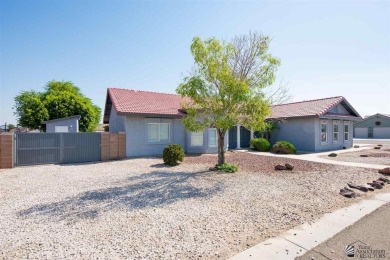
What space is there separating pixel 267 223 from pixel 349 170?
26.8ft

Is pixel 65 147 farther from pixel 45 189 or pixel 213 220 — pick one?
pixel 213 220

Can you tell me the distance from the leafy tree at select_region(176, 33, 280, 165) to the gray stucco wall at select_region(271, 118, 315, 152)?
11377 mm

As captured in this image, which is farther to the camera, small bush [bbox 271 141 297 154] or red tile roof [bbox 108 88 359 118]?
small bush [bbox 271 141 297 154]

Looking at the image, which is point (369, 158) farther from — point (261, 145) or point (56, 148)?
point (56, 148)

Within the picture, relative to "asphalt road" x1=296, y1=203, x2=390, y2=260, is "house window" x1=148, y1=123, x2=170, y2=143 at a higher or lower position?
higher

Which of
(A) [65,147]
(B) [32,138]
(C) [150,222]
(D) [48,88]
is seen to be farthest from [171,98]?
(D) [48,88]

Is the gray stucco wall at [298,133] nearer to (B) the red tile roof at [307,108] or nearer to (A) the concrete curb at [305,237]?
(B) the red tile roof at [307,108]

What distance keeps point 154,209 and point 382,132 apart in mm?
49133

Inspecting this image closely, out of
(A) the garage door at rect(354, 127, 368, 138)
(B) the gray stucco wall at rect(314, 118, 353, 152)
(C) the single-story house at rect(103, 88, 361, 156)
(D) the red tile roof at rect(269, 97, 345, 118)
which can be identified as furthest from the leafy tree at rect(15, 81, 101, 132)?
(A) the garage door at rect(354, 127, 368, 138)

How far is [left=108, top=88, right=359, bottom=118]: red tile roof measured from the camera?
1505 centimetres

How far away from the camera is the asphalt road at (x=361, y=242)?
3596 millimetres

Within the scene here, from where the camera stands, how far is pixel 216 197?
21.3ft

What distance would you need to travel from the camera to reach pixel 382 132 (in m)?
39.8

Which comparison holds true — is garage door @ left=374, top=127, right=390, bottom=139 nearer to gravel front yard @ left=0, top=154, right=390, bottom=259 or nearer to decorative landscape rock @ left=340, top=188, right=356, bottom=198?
gravel front yard @ left=0, top=154, right=390, bottom=259
